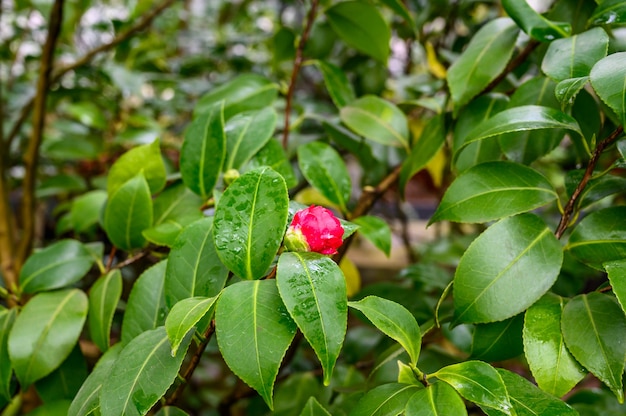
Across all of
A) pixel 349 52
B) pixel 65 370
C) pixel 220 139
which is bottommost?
pixel 65 370

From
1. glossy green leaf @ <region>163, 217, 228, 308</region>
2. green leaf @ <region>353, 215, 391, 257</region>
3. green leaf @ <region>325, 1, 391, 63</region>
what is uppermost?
green leaf @ <region>325, 1, 391, 63</region>

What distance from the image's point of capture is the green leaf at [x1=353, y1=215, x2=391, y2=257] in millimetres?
604

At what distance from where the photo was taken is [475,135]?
48 centimetres

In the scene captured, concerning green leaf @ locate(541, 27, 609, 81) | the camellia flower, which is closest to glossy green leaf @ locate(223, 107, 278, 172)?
the camellia flower

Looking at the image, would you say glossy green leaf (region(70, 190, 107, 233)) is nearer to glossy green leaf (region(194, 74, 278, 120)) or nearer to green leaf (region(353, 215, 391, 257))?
glossy green leaf (region(194, 74, 278, 120))

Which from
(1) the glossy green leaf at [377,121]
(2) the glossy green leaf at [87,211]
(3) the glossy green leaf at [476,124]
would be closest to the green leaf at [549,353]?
(3) the glossy green leaf at [476,124]

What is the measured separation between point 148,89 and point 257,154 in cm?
106

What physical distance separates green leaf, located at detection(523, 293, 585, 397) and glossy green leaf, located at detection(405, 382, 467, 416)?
94 mm

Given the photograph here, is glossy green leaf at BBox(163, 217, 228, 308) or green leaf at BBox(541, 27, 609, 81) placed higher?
green leaf at BBox(541, 27, 609, 81)

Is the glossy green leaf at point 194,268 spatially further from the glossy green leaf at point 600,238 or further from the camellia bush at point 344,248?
the glossy green leaf at point 600,238

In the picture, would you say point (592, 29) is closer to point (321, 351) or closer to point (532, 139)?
point (532, 139)

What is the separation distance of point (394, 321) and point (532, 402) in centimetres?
12

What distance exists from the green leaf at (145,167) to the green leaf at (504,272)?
0.38m

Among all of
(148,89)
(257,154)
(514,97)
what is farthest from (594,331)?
(148,89)
